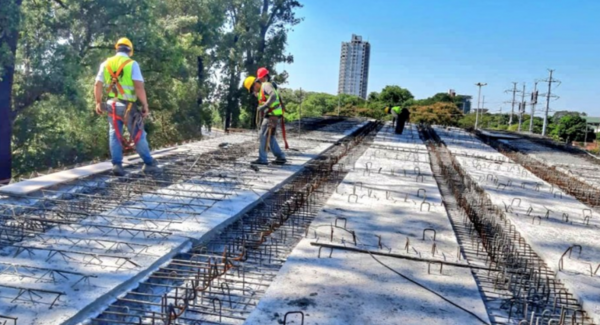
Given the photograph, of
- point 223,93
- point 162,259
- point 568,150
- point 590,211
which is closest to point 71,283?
point 162,259

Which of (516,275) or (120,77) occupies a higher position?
(120,77)

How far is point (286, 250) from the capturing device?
294cm

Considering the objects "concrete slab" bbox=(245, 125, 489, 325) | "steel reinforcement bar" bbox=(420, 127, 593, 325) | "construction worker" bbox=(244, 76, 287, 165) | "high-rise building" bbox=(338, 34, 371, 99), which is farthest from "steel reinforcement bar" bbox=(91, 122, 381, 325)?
"high-rise building" bbox=(338, 34, 371, 99)

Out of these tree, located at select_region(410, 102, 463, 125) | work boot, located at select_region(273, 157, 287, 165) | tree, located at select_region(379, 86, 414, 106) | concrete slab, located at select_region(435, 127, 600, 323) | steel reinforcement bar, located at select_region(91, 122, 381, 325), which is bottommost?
steel reinforcement bar, located at select_region(91, 122, 381, 325)

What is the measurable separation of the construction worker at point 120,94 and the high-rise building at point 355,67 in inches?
2062

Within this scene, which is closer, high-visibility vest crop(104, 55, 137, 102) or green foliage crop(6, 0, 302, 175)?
high-visibility vest crop(104, 55, 137, 102)

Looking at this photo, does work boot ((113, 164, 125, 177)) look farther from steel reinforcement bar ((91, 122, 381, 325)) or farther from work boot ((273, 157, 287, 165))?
work boot ((273, 157, 287, 165))

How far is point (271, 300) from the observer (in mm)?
2156

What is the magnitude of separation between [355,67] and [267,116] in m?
52.9

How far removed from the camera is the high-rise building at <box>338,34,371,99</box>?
56.5m

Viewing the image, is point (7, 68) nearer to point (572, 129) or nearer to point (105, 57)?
point (105, 57)

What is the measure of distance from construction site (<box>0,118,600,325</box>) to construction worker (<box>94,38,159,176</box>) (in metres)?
0.31

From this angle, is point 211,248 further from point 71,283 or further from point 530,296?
point 530,296

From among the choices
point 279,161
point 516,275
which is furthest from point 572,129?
point 516,275
